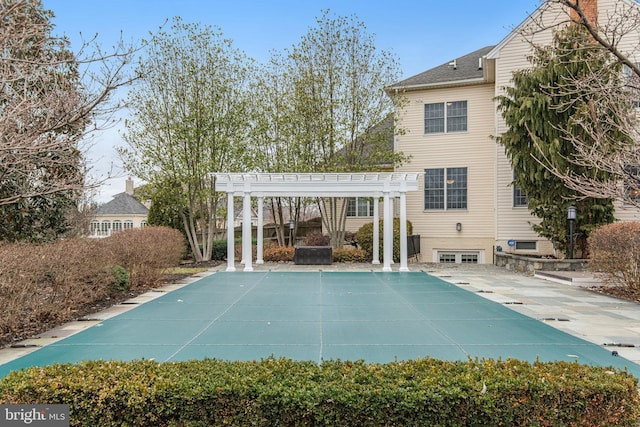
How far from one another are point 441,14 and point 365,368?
39.4ft

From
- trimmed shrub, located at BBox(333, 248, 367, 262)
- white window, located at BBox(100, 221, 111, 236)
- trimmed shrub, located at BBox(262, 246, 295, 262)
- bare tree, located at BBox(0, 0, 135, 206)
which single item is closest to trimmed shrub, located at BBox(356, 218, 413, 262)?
trimmed shrub, located at BBox(333, 248, 367, 262)

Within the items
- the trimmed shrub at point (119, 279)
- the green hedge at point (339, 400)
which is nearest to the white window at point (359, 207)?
the trimmed shrub at point (119, 279)

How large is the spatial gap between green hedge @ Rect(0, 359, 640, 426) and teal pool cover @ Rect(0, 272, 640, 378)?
1.80 ft

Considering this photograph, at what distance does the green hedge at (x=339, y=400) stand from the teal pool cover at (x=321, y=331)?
1.80 ft

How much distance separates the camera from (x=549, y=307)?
24.9 feet

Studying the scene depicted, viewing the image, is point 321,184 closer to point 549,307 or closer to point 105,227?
point 549,307

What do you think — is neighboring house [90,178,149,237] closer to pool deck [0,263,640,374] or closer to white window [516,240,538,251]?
pool deck [0,263,640,374]

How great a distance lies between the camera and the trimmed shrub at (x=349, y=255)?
16312 millimetres

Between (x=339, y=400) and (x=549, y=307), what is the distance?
6244mm

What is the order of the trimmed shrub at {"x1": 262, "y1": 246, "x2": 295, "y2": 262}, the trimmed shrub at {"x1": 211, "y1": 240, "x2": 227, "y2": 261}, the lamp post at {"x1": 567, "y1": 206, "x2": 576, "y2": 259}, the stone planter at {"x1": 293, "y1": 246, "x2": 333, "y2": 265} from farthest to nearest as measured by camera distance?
the trimmed shrub at {"x1": 211, "y1": 240, "x2": 227, "y2": 261} < the trimmed shrub at {"x1": 262, "y1": 246, "x2": 295, "y2": 262} < the stone planter at {"x1": 293, "y1": 246, "x2": 333, "y2": 265} < the lamp post at {"x1": 567, "y1": 206, "x2": 576, "y2": 259}

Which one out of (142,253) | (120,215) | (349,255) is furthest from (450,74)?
(120,215)

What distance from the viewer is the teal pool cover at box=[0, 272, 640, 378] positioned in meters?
4.86

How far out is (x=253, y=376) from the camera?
306cm

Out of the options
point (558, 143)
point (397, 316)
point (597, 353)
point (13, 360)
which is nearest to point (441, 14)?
point (558, 143)
